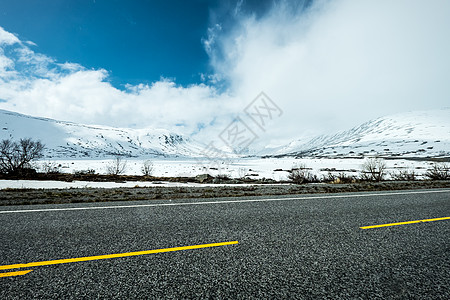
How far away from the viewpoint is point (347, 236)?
14.4 feet

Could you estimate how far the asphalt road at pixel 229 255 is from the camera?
8.66 ft

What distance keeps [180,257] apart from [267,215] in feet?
10.4

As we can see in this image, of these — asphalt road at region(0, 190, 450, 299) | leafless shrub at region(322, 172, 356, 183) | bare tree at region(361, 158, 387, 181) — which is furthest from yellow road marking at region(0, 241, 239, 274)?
bare tree at region(361, 158, 387, 181)

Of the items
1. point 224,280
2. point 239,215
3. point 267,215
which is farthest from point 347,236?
point 224,280

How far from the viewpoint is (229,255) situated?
350cm

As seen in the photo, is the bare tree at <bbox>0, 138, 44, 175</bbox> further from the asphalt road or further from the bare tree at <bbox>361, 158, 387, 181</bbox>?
the bare tree at <bbox>361, 158, 387, 181</bbox>

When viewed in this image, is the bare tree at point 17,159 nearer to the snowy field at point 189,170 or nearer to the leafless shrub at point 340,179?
the snowy field at point 189,170

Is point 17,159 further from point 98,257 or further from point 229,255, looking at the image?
point 229,255

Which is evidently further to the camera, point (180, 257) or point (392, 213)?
point (392, 213)

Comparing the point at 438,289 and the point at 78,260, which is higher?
the point at 78,260

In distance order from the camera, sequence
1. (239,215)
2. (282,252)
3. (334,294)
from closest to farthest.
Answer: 1. (334,294)
2. (282,252)
3. (239,215)

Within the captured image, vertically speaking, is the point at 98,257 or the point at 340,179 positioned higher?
the point at 340,179

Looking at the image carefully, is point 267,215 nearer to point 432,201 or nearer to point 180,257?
point 180,257

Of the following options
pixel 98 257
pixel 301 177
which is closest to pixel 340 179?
pixel 301 177
